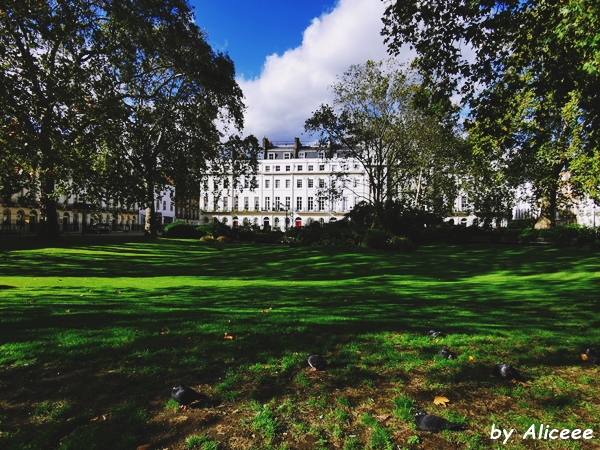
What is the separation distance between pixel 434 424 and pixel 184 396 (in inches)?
78.6

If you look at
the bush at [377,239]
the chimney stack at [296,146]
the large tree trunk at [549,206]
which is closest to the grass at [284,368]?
the bush at [377,239]

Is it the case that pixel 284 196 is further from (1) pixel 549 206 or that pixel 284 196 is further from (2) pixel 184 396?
(2) pixel 184 396

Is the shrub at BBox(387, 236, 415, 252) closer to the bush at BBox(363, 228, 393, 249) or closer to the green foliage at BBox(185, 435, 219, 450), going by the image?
the bush at BBox(363, 228, 393, 249)

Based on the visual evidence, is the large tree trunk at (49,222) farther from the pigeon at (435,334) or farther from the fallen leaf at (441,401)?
the fallen leaf at (441,401)

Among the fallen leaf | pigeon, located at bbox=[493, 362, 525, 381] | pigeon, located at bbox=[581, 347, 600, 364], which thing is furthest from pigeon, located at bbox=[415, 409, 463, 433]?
pigeon, located at bbox=[581, 347, 600, 364]

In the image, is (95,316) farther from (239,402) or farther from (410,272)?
(410,272)

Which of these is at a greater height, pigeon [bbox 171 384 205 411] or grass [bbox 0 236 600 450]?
pigeon [bbox 171 384 205 411]

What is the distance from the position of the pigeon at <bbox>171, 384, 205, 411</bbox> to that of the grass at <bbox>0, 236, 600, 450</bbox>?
72mm

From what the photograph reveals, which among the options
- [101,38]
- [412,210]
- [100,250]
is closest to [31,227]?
[100,250]

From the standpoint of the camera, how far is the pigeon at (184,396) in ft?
9.37

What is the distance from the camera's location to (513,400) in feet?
9.91

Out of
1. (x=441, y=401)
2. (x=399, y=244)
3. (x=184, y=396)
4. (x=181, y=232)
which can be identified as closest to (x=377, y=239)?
(x=399, y=244)

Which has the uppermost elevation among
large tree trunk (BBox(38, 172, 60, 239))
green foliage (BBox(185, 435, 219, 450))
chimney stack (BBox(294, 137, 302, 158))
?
chimney stack (BBox(294, 137, 302, 158))

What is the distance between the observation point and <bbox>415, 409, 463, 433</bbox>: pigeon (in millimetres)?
2559
